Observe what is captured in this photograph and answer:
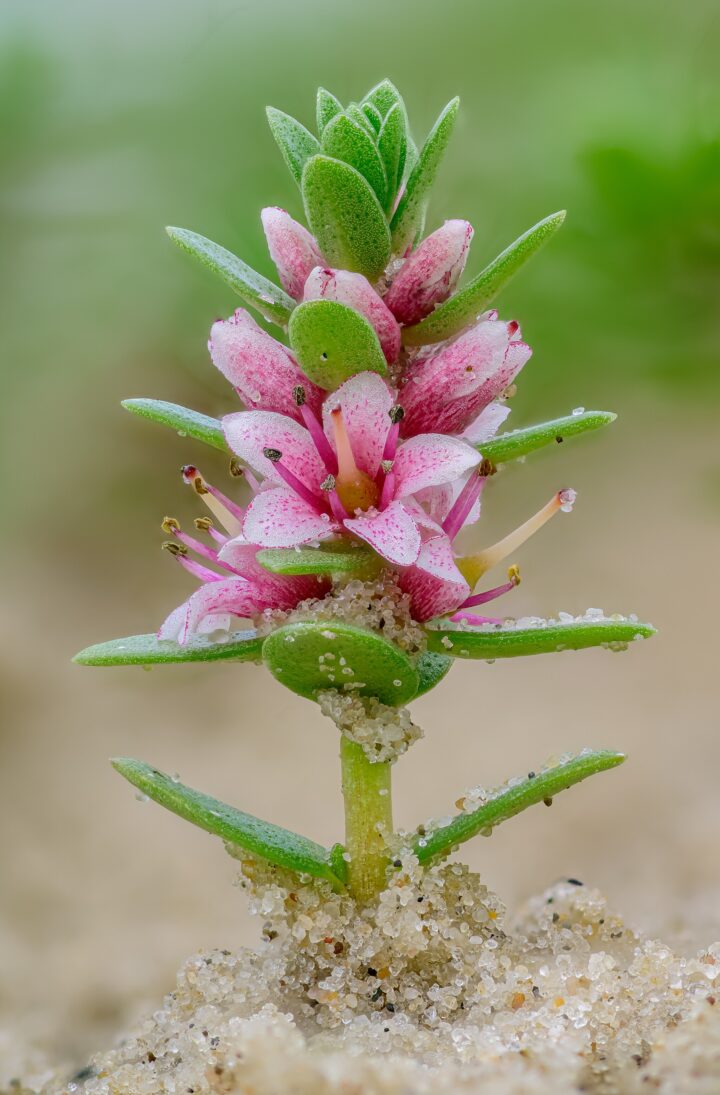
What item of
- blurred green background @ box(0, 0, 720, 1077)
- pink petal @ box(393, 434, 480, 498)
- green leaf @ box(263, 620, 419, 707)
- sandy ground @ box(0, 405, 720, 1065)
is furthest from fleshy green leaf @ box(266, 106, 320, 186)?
blurred green background @ box(0, 0, 720, 1077)

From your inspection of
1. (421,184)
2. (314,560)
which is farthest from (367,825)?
(421,184)

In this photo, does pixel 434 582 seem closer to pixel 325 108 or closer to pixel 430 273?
pixel 430 273

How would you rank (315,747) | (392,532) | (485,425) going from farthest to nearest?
(315,747), (485,425), (392,532)

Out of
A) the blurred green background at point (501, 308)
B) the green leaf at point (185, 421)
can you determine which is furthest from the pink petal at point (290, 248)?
the blurred green background at point (501, 308)

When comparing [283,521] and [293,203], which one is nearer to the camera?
[283,521]

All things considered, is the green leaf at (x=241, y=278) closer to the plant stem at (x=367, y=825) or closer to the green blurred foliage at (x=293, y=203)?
the plant stem at (x=367, y=825)
